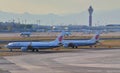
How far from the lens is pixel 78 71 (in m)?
53.2

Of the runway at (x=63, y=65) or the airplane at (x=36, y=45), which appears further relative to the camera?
the airplane at (x=36, y=45)

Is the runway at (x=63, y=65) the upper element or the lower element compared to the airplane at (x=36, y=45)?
lower

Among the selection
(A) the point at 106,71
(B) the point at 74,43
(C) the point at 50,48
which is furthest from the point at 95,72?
(B) the point at 74,43

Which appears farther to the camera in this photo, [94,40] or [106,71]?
[94,40]

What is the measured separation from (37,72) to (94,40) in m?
65.6

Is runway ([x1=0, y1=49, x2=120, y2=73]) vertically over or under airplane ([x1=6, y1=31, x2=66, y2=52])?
under

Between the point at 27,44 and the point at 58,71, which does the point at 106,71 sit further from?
the point at 27,44

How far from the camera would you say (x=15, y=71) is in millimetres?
52844

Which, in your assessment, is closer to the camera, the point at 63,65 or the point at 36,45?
the point at 63,65

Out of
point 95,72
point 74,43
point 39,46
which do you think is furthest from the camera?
point 74,43

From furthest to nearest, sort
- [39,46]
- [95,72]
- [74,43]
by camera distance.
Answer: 1. [74,43]
2. [39,46]
3. [95,72]

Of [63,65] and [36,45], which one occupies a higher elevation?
[36,45]

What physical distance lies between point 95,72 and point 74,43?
6234cm

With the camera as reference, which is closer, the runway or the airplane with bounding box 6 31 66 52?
the runway
